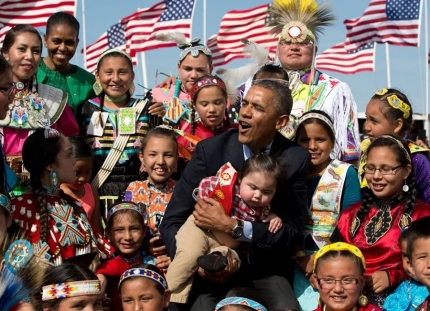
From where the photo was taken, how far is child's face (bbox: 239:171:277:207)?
445 cm

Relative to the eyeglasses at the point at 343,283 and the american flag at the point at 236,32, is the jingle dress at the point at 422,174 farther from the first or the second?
the american flag at the point at 236,32

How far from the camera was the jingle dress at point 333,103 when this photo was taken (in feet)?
19.9

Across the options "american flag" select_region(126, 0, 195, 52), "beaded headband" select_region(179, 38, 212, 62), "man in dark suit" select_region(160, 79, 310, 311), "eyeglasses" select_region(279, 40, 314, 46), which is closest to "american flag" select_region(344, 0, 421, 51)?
"american flag" select_region(126, 0, 195, 52)

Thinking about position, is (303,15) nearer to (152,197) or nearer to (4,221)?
(152,197)

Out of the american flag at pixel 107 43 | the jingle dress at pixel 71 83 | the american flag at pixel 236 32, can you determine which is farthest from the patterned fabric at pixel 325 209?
the american flag at pixel 107 43

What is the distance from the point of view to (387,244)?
184 inches

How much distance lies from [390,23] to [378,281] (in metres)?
11.9

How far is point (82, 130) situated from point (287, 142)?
5.85 ft

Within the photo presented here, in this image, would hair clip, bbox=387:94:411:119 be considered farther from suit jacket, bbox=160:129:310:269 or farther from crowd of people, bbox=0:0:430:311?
suit jacket, bbox=160:129:310:269

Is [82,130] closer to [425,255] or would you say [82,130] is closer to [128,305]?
[128,305]

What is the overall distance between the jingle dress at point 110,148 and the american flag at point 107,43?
9656 millimetres

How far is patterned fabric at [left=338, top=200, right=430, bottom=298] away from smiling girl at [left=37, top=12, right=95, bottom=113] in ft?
8.04

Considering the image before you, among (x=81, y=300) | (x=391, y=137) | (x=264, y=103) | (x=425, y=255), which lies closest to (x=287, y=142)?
(x=264, y=103)

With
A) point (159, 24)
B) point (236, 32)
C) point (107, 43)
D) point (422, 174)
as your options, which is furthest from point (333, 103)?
point (107, 43)
